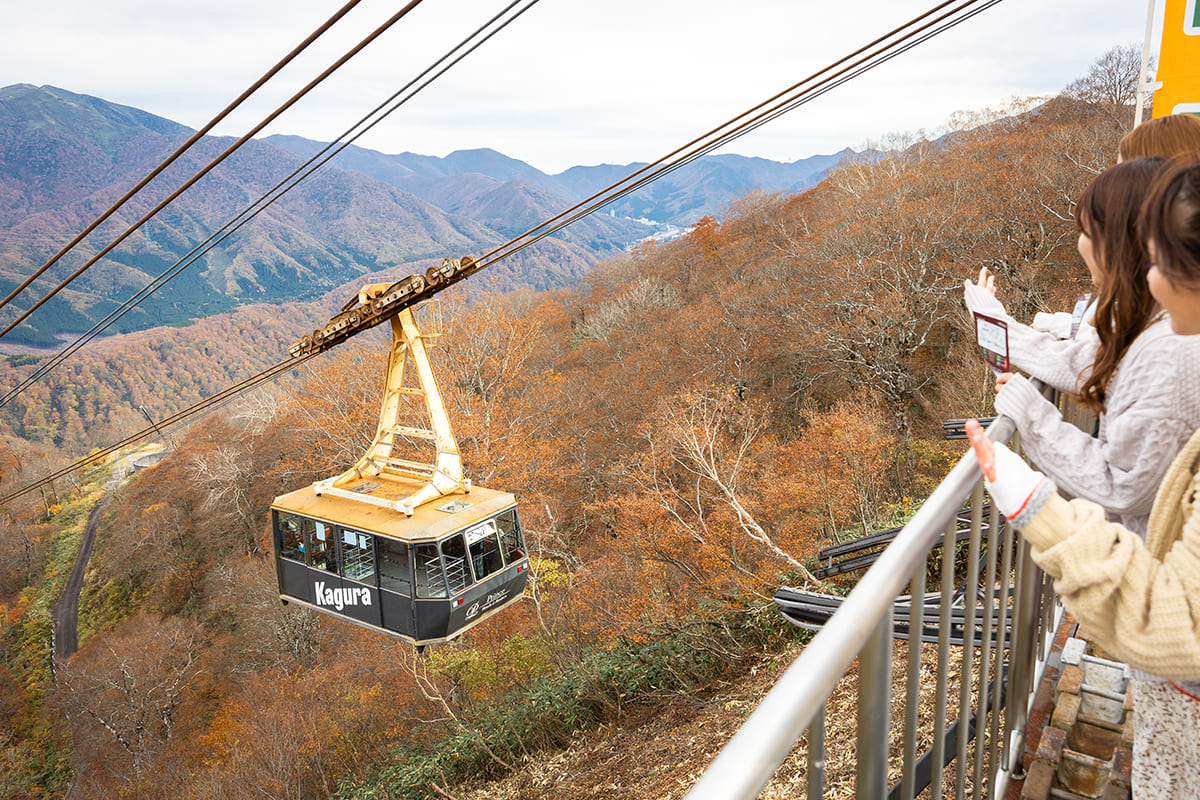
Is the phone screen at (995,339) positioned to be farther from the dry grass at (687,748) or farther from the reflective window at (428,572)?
the reflective window at (428,572)

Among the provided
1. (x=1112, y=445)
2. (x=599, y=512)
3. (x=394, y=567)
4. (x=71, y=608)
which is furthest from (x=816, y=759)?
(x=71, y=608)

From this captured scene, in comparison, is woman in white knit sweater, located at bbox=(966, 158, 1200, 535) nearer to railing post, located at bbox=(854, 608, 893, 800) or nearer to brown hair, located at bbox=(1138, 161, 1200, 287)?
brown hair, located at bbox=(1138, 161, 1200, 287)

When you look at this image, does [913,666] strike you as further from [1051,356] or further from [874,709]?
[1051,356]

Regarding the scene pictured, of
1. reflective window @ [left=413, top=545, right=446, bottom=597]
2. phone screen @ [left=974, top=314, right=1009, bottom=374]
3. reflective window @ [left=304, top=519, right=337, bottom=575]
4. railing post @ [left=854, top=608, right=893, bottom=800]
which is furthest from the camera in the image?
reflective window @ [left=304, top=519, right=337, bottom=575]

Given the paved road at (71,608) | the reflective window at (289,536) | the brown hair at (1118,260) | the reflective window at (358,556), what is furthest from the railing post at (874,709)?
the paved road at (71,608)

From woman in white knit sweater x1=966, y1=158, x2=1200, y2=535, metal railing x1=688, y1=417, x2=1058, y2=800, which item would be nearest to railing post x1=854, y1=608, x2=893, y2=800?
metal railing x1=688, y1=417, x2=1058, y2=800

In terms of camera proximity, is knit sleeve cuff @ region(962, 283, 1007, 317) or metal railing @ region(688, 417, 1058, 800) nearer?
metal railing @ region(688, 417, 1058, 800)
